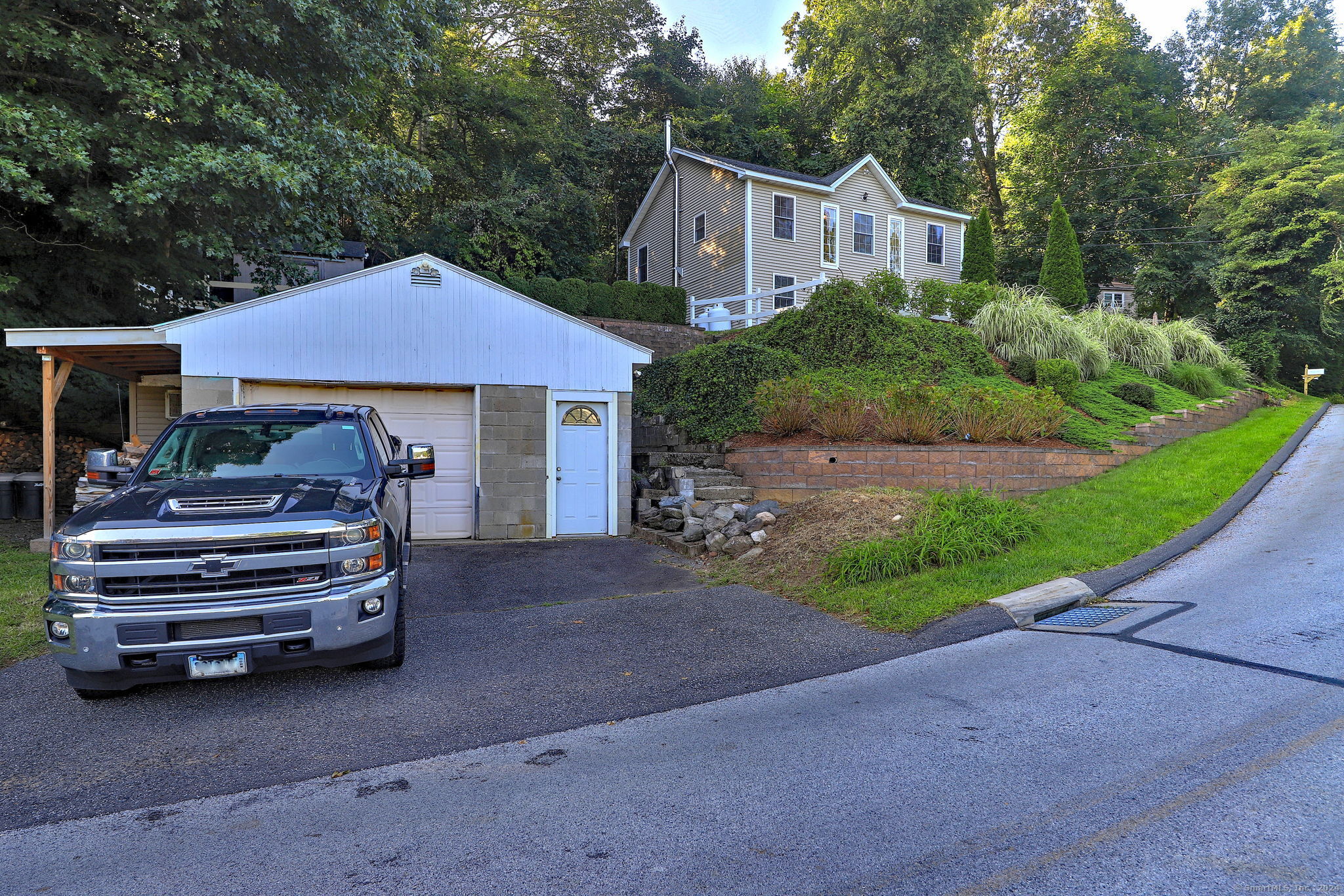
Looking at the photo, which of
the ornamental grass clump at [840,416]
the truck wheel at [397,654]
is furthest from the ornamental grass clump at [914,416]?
the truck wheel at [397,654]

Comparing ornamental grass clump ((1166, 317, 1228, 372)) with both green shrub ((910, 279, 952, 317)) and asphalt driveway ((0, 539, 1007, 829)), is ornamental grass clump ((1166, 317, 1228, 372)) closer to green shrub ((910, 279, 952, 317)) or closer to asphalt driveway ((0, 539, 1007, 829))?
green shrub ((910, 279, 952, 317))

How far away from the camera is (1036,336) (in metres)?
15.2

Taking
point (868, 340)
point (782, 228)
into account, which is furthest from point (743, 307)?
point (868, 340)

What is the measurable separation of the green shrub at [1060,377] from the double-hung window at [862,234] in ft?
44.7

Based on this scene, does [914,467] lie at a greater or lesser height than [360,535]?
greater

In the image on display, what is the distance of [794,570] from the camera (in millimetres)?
8031

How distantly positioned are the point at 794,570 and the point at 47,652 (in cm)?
664

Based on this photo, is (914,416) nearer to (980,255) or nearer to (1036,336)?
(1036,336)

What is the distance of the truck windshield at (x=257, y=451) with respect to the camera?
5570 millimetres

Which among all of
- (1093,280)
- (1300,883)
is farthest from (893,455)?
(1093,280)

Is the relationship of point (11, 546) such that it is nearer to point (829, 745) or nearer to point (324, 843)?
point (324, 843)

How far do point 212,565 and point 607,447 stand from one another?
296 inches

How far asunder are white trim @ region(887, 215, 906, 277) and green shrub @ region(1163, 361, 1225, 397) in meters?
11.3

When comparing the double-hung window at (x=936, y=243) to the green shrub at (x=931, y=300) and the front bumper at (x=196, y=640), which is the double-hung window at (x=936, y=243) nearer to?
the green shrub at (x=931, y=300)
